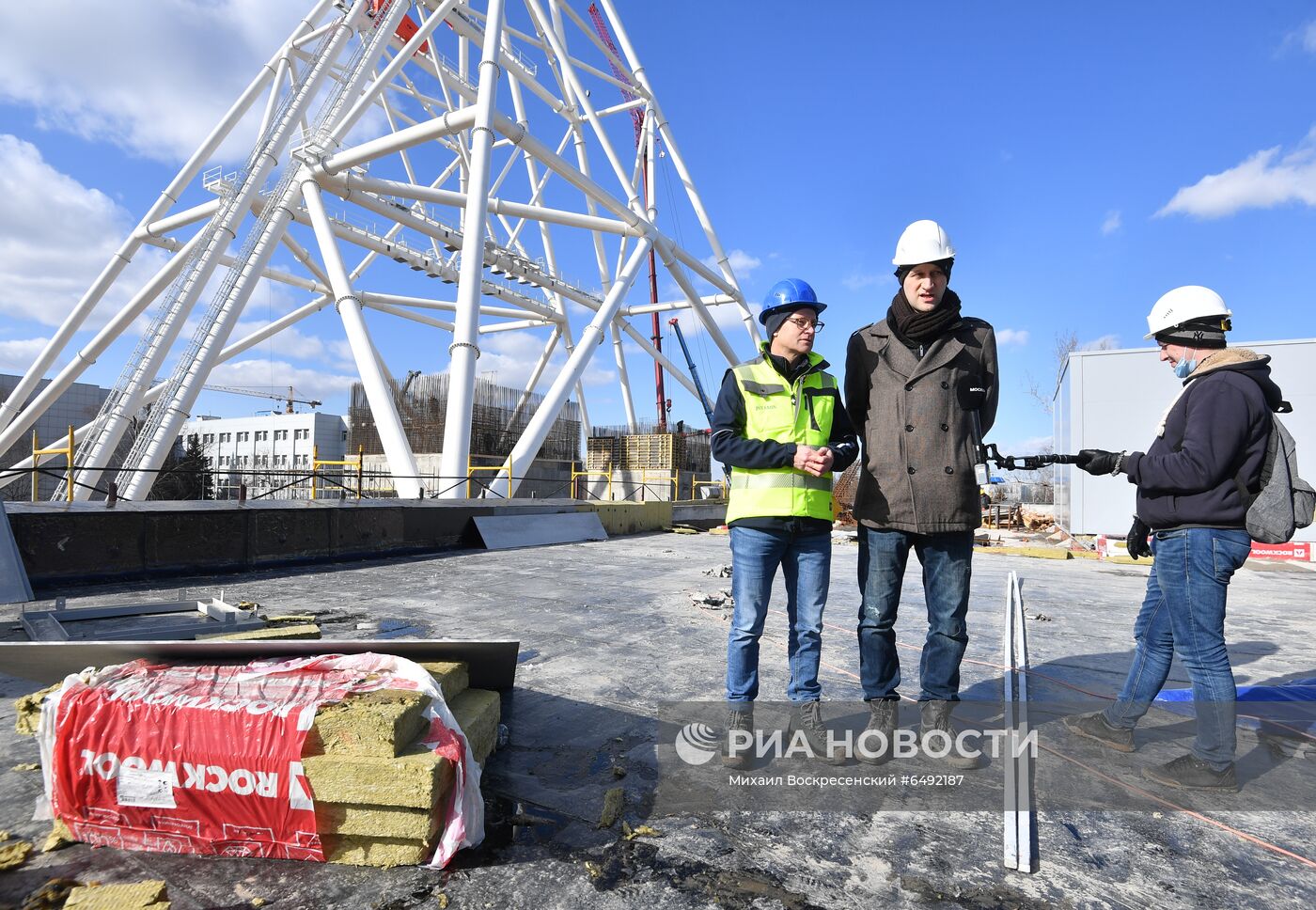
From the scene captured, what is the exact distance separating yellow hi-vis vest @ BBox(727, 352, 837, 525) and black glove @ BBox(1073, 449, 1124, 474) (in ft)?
3.48

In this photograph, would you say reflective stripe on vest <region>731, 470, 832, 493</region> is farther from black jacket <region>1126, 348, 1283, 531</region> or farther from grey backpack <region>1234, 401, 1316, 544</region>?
grey backpack <region>1234, 401, 1316, 544</region>

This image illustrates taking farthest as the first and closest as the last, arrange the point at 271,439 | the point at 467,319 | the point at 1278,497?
the point at 271,439 < the point at 467,319 < the point at 1278,497

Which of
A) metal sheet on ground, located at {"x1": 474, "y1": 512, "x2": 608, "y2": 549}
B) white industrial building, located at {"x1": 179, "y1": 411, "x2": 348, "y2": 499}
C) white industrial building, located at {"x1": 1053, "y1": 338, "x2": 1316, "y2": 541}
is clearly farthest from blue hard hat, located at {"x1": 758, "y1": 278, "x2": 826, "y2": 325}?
white industrial building, located at {"x1": 179, "y1": 411, "x2": 348, "y2": 499}

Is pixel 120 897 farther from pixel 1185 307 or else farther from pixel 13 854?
pixel 1185 307

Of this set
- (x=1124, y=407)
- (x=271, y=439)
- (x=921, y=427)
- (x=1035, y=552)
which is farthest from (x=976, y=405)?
(x=271, y=439)

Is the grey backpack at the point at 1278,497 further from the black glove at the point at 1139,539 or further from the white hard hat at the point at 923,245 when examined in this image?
the white hard hat at the point at 923,245

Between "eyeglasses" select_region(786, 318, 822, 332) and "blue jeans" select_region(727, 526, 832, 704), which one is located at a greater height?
"eyeglasses" select_region(786, 318, 822, 332)

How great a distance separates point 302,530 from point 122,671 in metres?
7.06

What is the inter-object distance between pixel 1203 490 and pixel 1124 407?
12628 millimetres

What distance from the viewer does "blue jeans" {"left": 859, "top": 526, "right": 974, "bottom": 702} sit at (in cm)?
265

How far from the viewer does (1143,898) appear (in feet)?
5.95

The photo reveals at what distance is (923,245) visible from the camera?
2.65 m

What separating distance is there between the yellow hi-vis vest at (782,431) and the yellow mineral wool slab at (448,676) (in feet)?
3.93

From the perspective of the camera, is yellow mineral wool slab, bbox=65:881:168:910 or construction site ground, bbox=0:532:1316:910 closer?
yellow mineral wool slab, bbox=65:881:168:910
